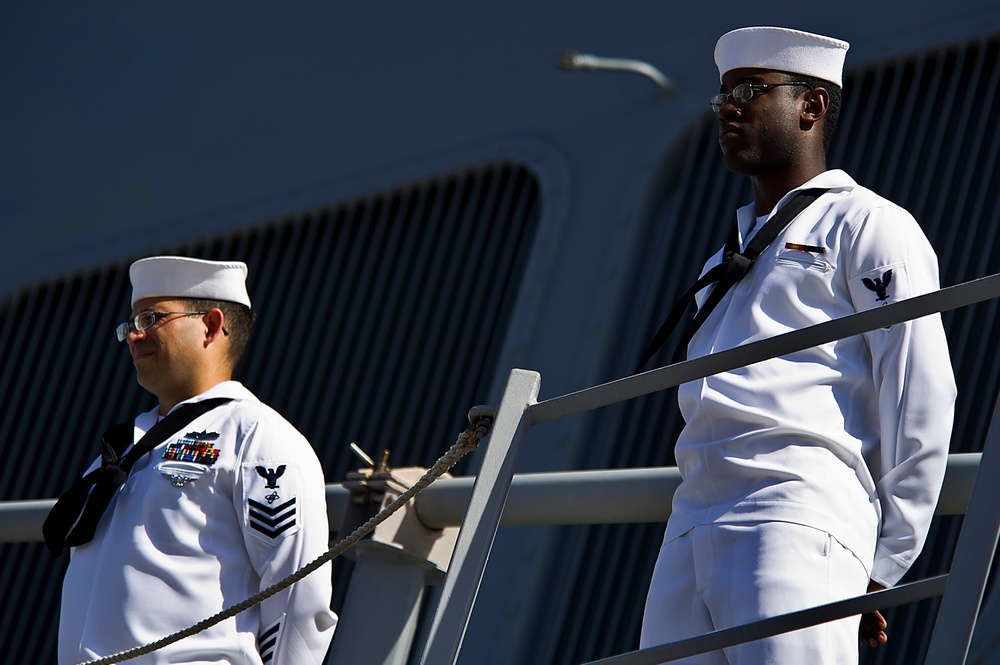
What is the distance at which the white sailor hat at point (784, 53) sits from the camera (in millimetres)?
2357

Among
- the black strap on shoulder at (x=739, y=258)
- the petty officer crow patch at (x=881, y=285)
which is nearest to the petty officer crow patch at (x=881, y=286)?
the petty officer crow patch at (x=881, y=285)

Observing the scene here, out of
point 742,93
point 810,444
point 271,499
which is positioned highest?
point 742,93

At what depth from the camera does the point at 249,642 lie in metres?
2.63

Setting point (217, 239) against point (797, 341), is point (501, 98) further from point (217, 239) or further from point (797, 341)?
point (797, 341)

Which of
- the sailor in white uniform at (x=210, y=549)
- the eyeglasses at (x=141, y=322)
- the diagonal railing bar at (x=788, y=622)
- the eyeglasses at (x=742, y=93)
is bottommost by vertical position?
the sailor in white uniform at (x=210, y=549)

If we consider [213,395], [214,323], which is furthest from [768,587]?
[214,323]

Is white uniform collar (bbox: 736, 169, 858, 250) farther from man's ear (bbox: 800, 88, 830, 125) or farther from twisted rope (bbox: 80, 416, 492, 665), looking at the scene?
twisted rope (bbox: 80, 416, 492, 665)

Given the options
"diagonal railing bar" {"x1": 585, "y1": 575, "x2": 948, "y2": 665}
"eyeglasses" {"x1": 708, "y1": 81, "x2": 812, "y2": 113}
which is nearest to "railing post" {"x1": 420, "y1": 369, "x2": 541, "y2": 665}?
"diagonal railing bar" {"x1": 585, "y1": 575, "x2": 948, "y2": 665}

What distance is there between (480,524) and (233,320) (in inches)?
52.5

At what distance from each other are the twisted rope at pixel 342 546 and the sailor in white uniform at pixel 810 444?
0.31 metres

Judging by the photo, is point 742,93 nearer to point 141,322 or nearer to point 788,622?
point 788,622

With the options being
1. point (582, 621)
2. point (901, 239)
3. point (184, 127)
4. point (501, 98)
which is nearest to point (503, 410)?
point (901, 239)

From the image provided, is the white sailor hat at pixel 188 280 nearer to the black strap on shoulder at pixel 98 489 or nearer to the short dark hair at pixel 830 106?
the black strap on shoulder at pixel 98 489

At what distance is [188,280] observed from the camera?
10.5 feet
